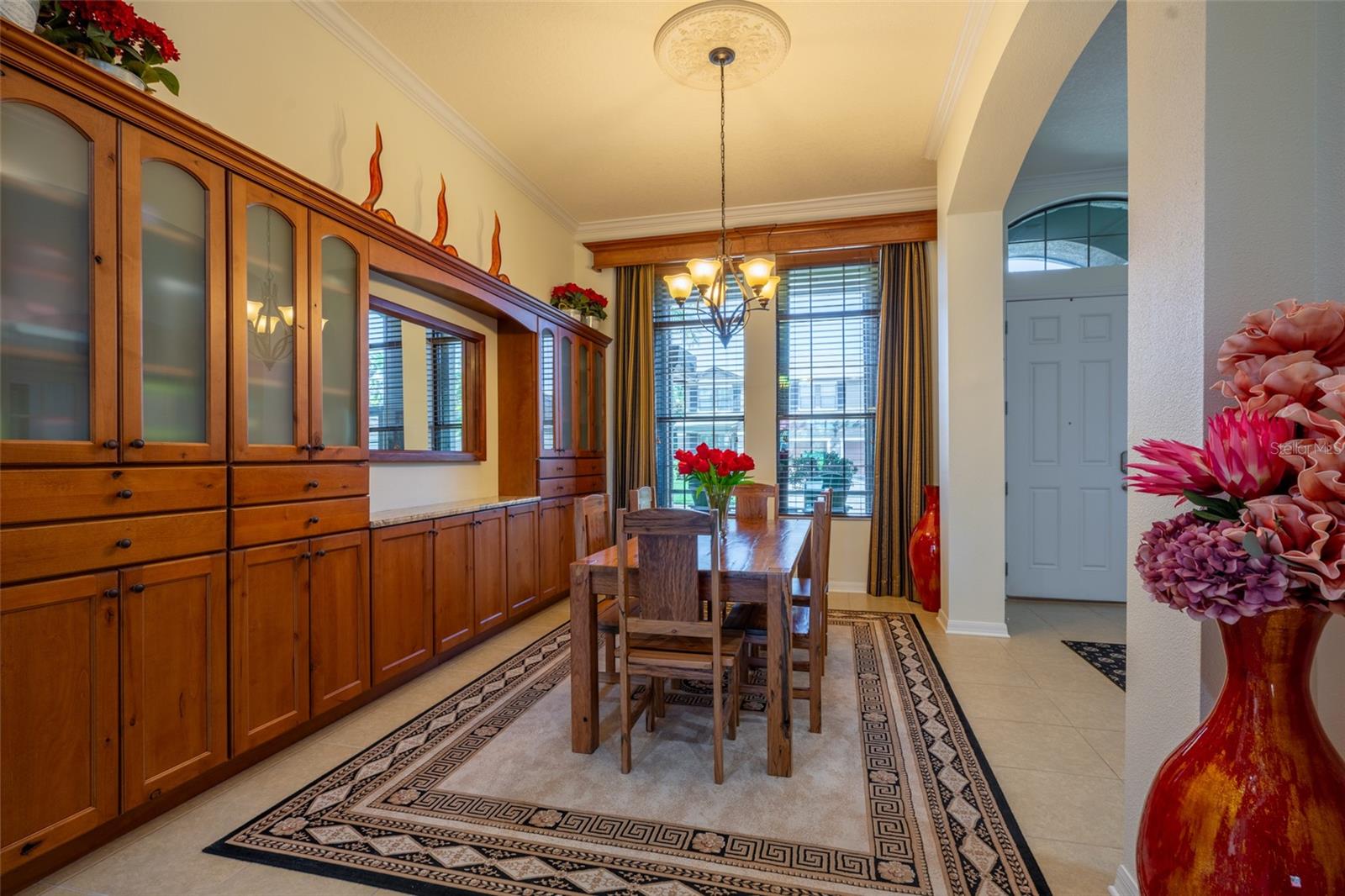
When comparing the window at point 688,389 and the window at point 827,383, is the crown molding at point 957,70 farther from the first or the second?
the window at point 688,389

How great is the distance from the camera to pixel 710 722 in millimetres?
2643

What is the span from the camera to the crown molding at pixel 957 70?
9.18 feet

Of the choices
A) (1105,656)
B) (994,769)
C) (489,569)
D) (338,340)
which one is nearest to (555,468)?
(489,569)

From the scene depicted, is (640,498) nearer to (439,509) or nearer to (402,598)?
(439,509)

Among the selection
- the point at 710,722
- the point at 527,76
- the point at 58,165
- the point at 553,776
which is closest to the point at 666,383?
the point at 527,76

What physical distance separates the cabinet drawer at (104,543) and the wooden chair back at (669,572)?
4.57ft

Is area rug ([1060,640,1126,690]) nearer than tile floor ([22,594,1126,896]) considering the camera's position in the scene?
No

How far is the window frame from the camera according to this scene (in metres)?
5.12

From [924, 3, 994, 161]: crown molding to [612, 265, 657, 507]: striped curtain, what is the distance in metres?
2.56

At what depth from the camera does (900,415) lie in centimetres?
496

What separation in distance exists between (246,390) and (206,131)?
2.88 feet

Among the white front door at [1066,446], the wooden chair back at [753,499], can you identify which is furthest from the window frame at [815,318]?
the white front door at [1066,446]

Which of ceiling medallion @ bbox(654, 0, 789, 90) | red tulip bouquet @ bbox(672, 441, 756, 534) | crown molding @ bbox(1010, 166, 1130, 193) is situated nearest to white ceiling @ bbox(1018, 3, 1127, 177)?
crown molding @ bbox(1010, 166, 1130, 193)

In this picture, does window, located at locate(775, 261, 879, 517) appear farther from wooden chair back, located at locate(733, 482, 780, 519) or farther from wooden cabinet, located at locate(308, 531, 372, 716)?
wooden cabinet, located at locate(308, 531, 372, 716)
